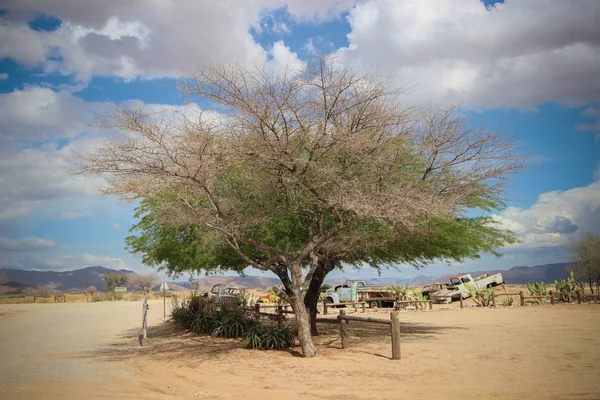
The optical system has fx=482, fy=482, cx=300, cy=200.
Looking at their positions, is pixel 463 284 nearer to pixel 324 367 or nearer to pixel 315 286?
pixel 315 286

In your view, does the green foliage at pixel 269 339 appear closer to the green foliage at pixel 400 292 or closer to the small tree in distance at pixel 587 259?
→ the green foliage at pixel 400 292

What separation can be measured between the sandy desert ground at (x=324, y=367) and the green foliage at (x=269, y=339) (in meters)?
0.51

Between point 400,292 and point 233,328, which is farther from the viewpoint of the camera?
point 400,292

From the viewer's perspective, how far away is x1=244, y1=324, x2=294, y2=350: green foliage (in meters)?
14.9

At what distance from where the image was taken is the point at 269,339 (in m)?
14.9

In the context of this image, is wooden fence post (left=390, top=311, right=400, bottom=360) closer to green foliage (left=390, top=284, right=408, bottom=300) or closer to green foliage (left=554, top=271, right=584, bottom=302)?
green foliage (left=390, top=284, right=408, bottom=300)

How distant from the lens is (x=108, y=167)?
12.3 meters

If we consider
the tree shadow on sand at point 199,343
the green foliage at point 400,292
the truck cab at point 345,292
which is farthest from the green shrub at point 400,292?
the tree shadow on sand at point 199,343

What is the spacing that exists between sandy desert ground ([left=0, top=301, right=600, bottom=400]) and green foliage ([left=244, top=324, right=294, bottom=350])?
1.67 feet

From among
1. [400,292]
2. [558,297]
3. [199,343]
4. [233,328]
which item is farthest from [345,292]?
[199,343]

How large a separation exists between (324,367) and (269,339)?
3.26m

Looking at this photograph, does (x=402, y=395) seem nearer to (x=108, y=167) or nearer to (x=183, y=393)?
(x=183, y=393)

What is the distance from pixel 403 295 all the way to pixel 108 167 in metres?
28.7

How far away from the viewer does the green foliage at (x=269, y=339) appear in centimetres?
1490
